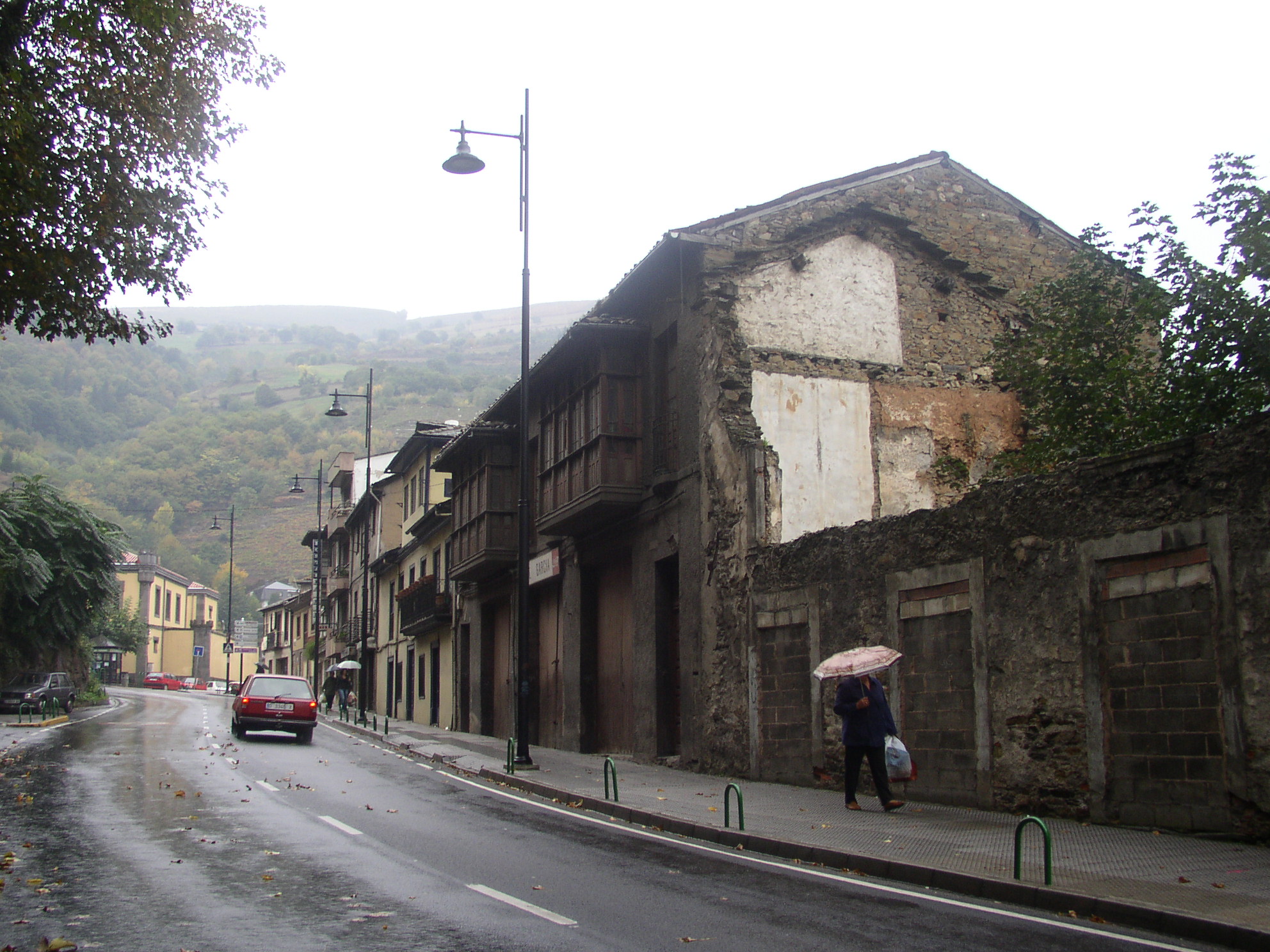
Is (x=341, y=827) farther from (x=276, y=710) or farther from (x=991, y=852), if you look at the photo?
(x=276, y=710)

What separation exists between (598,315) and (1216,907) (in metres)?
16.1

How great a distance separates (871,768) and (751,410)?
711cm

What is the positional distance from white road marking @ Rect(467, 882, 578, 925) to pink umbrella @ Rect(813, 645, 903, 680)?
201 inches

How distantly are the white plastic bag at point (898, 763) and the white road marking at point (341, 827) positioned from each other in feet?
18.0

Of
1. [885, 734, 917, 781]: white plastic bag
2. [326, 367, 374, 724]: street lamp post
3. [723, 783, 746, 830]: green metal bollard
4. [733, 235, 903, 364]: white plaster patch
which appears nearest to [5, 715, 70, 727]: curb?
[326, 367, 374, 724]: street lamp post

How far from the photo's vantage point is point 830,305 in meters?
19.0

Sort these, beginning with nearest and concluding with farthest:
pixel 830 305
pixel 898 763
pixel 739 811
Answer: pixel 739 811, pixel 898 763, pixel 830 305

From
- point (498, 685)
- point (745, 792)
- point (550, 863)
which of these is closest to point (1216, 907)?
point (550, 863)

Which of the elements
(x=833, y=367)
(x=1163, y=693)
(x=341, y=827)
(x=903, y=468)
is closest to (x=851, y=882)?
(x=1163, y=693)

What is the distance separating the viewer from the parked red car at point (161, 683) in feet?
275

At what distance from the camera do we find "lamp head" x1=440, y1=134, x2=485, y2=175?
19.0 m

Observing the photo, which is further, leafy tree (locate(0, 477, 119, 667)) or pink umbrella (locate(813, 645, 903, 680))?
leafy tree (locate(0, 477, 119, 667))

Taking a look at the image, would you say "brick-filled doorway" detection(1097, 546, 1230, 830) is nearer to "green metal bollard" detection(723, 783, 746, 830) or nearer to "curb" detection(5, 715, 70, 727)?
"green metal bollard" detection(723, 783, 746, 830)

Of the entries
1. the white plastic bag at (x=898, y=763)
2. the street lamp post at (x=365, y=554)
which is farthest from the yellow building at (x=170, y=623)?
the white plastic bag at (x=898, y=763)
